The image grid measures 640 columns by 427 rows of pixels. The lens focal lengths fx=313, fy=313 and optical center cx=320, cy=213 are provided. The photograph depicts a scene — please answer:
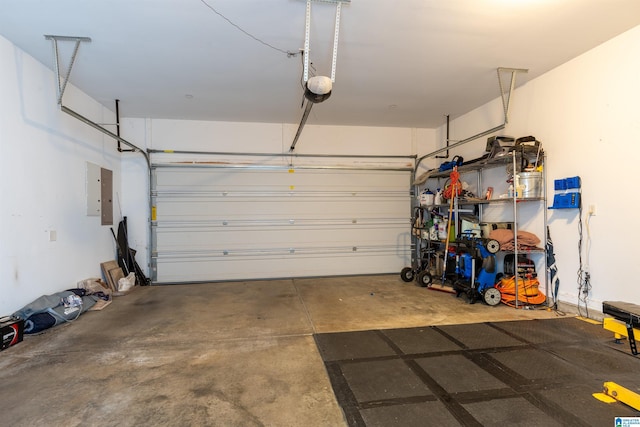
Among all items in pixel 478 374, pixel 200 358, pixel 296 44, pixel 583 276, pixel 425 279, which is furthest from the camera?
pixel 425 279

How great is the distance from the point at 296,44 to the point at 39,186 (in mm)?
3516

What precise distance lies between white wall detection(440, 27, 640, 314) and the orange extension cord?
0.83 ft

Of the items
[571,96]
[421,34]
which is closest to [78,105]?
[421,34]

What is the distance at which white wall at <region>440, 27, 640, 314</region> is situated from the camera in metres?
3.29

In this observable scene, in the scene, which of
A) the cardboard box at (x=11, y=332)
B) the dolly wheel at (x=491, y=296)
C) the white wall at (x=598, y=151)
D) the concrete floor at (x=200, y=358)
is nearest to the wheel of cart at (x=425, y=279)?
the concrete floor at (x=200, y=358)

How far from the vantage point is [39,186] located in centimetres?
380

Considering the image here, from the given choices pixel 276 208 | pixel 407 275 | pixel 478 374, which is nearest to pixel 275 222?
pixel 276 208

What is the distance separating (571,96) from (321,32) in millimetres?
3207

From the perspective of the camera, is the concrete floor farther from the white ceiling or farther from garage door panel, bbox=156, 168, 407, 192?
the white ceiling

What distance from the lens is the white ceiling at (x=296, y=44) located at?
283 centimetres

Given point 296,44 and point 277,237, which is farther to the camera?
point 277,237

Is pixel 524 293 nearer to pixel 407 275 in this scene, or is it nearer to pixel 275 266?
pixel 407 275

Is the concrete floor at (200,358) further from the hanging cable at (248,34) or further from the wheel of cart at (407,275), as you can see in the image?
the hanging cable at (248,34)

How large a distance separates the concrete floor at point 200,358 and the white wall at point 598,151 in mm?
825
